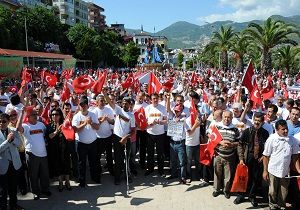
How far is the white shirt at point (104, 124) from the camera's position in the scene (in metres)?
8.73

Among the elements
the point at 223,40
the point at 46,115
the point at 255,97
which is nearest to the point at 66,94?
the point at 46,115

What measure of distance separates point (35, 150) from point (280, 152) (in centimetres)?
444

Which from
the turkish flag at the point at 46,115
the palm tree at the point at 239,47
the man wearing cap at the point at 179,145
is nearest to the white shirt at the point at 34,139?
the turkish flag at the point at 46,115

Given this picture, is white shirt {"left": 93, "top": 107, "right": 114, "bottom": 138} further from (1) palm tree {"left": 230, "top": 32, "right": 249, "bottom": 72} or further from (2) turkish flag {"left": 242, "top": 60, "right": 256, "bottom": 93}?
(1) palm tree {"left": 230, "top": 32, "right": 249, "bottom": 72}

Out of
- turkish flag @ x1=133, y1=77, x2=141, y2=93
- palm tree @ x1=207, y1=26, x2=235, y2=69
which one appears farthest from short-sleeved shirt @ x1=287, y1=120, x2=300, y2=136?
palm tree @ x1=207, y1=26, x2=235, y2=69

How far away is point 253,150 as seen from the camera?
6.99 metres

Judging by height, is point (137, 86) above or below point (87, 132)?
above

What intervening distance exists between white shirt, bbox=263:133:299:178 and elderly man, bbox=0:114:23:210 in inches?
167

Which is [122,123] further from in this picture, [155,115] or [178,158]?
[178,158]

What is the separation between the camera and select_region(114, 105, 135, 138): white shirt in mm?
8457

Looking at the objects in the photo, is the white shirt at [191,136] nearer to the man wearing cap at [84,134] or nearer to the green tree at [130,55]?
the man wearing cap at [84,134]

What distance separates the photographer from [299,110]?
6703 millimetres

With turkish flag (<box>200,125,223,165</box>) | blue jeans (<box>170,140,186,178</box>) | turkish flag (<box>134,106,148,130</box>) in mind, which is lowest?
blue jeans (<box>170,140,186,178</box>)

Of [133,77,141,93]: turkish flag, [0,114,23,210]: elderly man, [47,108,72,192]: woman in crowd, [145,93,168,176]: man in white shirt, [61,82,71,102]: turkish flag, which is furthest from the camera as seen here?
[133,77,141,93]: turkish flag
